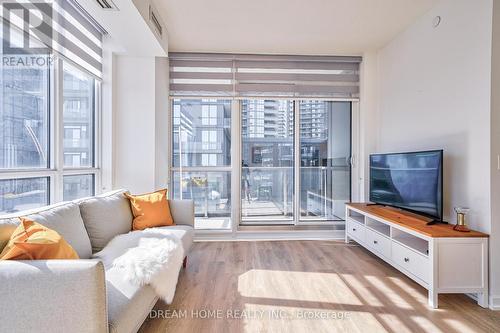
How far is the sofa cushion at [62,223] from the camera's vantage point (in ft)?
4.60

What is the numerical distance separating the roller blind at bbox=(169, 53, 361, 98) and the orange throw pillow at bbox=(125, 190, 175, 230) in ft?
5.57

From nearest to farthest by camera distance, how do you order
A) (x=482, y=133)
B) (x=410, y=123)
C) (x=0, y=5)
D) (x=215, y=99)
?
(x=0, y=5)
(x=482, y=133)
(x=410, y=123)
(x=215, y=99)

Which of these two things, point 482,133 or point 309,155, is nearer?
point 482,133

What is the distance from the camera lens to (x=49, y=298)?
1.13 metres

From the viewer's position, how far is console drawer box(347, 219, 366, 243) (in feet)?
10.5

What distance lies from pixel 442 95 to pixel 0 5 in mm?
3630

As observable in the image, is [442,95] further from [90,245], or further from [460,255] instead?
[90,245]

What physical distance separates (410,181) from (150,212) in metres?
2.61

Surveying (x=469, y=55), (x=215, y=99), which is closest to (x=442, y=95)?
(x=469, y=55)

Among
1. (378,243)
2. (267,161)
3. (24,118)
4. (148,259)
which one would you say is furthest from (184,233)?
(378,243)

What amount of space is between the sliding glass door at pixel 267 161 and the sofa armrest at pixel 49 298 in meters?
2.89

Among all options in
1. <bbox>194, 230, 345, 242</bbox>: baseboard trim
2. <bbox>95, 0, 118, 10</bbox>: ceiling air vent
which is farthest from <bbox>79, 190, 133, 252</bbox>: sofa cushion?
<bbox>95, 0, 118, 10</bbox>: ceiling air vent

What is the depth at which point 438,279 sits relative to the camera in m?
2.07

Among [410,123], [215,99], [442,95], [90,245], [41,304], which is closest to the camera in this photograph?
[41,304]
